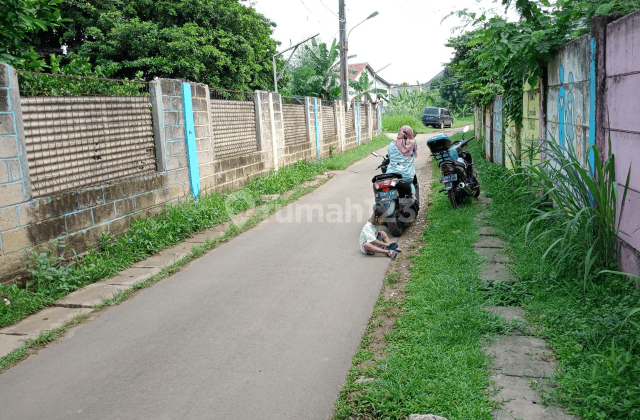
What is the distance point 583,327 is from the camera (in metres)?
3.66

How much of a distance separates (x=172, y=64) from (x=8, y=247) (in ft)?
57.3

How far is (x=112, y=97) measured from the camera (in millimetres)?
7055

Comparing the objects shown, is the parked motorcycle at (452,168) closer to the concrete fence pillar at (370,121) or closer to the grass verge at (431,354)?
the grass verge at (431,354)

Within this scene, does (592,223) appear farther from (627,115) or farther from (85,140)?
(85,140)

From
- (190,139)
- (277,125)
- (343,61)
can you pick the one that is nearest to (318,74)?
(343,61)

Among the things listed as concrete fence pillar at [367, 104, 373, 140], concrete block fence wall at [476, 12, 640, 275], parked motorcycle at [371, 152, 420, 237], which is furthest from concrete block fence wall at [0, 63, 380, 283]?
concrete fence pillar at [367, 104, 373, 140]

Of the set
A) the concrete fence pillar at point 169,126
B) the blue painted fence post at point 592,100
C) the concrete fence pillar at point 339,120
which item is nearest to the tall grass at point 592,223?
the blue painted fence post at point 592,100

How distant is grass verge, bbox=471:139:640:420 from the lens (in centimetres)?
286

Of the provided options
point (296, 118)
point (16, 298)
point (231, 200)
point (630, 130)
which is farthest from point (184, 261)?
point (296, 118)

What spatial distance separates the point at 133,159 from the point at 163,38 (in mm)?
15945

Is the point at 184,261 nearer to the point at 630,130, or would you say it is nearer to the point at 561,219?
the point at 561,219

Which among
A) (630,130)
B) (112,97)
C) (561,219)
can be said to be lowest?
(561,219)

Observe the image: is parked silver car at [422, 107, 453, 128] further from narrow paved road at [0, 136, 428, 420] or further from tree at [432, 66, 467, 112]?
narrow paved road at [0, 136, 428, 420]

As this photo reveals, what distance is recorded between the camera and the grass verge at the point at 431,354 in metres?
3.05
